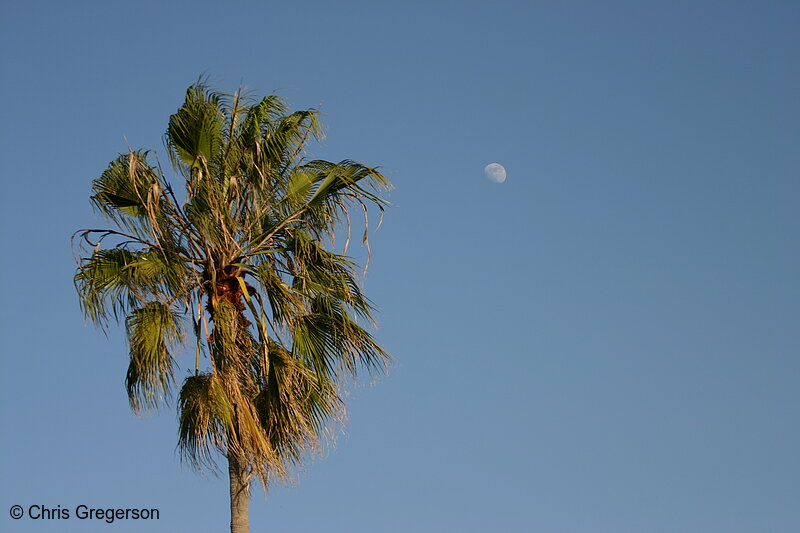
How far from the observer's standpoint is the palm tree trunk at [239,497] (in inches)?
553

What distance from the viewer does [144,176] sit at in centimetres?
1508

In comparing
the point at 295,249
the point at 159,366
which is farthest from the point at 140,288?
the point at 295,249

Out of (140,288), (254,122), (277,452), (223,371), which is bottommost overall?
(277,452)

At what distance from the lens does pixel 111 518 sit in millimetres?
15641

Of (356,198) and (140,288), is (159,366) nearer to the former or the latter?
(140,288)

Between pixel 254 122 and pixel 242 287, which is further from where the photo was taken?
pixel 254 122

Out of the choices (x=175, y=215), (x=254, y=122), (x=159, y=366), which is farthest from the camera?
(x=254, y=122)

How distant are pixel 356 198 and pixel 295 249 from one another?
1.11 m

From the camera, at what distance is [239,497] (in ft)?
46.3

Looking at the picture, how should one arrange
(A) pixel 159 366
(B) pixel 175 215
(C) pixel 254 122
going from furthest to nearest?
(C) pixel 254 122
(B) pixel 175 215
(A) pixel 159 366

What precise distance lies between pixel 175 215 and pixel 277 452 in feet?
10.7

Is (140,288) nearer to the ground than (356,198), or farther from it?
nearer to the ground

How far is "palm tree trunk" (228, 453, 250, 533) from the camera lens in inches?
553

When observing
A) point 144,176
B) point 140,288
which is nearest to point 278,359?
point 140,288
